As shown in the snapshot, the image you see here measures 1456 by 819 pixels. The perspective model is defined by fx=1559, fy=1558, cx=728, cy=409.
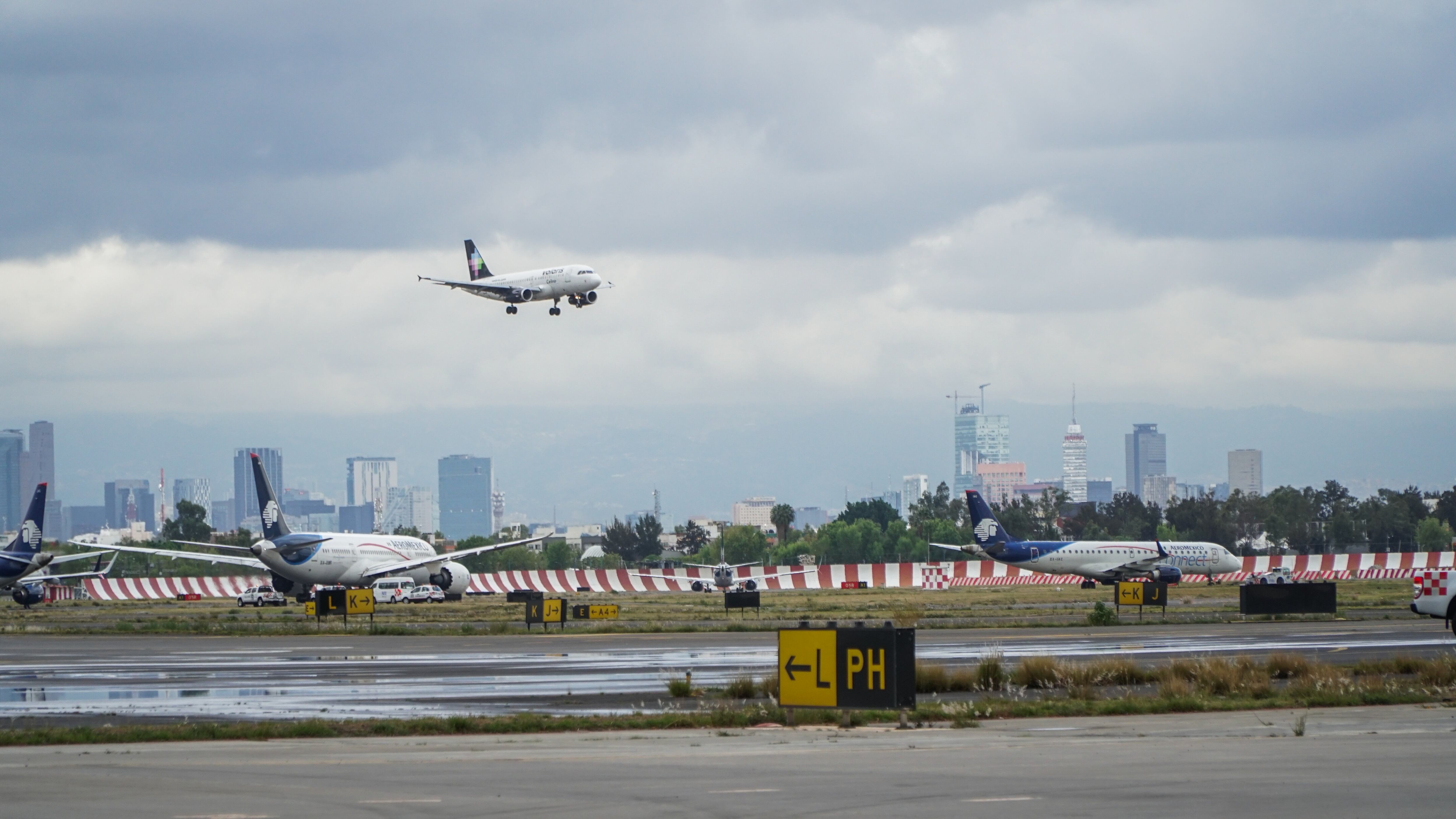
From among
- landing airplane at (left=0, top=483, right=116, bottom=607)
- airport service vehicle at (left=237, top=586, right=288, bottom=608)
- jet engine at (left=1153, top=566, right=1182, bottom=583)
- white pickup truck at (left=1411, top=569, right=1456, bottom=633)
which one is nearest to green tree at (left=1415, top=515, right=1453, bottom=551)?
jet engine at (left=1153, top=566, right=1182, bottom=583)

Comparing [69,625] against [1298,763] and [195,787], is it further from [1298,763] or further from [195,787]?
[1298,763]

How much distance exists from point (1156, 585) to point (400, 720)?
38580 mm

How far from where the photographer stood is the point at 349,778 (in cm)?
1454

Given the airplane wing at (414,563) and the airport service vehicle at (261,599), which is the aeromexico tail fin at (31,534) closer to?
the airport service vehicle at (261,599)

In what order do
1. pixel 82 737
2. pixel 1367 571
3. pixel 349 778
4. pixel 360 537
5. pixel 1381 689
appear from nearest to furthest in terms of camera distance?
pixel 349 778 < pixel 82 737 < pixel 1381 689 < pixel 360 537 < pixel 1367 571

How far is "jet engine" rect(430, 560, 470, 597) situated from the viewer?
80500mm

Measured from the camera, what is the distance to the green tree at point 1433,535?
7092 inches

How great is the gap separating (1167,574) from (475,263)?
47209 mm

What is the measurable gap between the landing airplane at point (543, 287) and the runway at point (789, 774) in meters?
53.0

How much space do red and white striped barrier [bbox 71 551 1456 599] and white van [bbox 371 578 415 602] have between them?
879 cm

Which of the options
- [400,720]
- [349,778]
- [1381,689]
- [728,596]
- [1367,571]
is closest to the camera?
[349,778]

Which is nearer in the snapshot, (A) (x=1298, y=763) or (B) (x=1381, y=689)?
(A) (x=1298, y=763)

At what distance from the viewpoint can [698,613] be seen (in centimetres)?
6294

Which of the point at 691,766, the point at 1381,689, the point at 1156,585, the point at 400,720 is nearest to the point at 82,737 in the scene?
the point at 400,720
